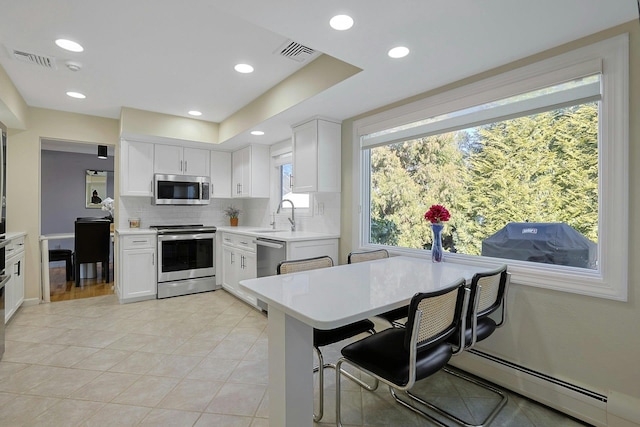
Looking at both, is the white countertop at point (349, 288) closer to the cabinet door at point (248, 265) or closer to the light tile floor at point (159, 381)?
the light tile floor at point (159, 381)

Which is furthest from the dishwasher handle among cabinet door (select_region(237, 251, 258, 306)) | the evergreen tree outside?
the evergreen tree outside

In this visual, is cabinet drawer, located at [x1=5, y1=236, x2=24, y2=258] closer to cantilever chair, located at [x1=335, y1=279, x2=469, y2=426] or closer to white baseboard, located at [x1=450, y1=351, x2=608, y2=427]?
cantilever chair, located at [x1=335, y1=279, x2=469, y2=426]

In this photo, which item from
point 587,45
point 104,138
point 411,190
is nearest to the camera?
point 587,45

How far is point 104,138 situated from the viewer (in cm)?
432

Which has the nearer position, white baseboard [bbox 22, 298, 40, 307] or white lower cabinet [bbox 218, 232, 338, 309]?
white lower cabinet [bbox 218, 232, 338, 309]

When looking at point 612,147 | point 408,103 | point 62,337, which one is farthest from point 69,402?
point 612,147

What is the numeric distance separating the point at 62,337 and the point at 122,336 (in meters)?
0.55

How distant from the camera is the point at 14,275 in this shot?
133 inches

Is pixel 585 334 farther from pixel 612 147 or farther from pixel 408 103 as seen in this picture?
pixel 408 103

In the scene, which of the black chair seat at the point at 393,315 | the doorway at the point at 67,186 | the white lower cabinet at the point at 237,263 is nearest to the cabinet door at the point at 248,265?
the white lower cabinet at the point at 237,263

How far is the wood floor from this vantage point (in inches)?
171

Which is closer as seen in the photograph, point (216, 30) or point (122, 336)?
point (216, 30)

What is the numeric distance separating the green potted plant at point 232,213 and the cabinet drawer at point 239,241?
0.70 m

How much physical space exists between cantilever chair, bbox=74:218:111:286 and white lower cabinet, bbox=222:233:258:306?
2.14 meters
